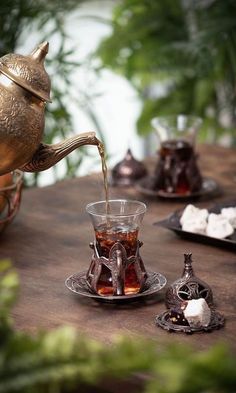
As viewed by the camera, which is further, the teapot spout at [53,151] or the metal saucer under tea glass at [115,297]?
the teapot spout at [53,151]

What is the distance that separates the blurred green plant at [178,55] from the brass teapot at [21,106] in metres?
2.44

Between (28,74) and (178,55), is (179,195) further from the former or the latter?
(178,55)

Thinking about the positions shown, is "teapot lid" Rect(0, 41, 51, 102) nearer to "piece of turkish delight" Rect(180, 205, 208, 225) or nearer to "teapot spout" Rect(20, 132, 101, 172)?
"teapot spout" Rect(20, 132, 101, 172)

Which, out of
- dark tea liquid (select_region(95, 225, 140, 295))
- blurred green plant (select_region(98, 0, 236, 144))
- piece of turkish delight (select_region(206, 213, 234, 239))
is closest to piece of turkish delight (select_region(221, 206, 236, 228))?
piece of turkish delight (select_region(206, 213, 234, 239))

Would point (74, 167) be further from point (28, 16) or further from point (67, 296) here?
point (67, 296)

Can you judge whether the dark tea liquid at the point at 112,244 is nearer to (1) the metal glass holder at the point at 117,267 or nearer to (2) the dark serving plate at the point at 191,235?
(1) the metal glass holder at the point at 117,267

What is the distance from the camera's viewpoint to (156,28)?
4305 mm

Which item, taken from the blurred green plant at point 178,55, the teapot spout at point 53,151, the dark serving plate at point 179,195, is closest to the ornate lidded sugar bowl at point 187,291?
the teapot spout at point 53,151

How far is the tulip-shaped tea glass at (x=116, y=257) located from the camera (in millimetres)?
1532

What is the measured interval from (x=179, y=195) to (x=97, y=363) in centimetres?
145

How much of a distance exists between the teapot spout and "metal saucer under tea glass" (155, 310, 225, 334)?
389 mm

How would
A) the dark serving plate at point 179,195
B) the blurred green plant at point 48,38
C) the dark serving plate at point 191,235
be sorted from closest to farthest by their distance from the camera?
1. the dark serving plate at point 191,235
2. the dark serving plate at point 179,195
3. the blurred green plant at point 48,38

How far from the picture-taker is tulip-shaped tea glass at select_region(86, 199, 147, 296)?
5.03ft

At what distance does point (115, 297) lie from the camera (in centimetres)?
151
